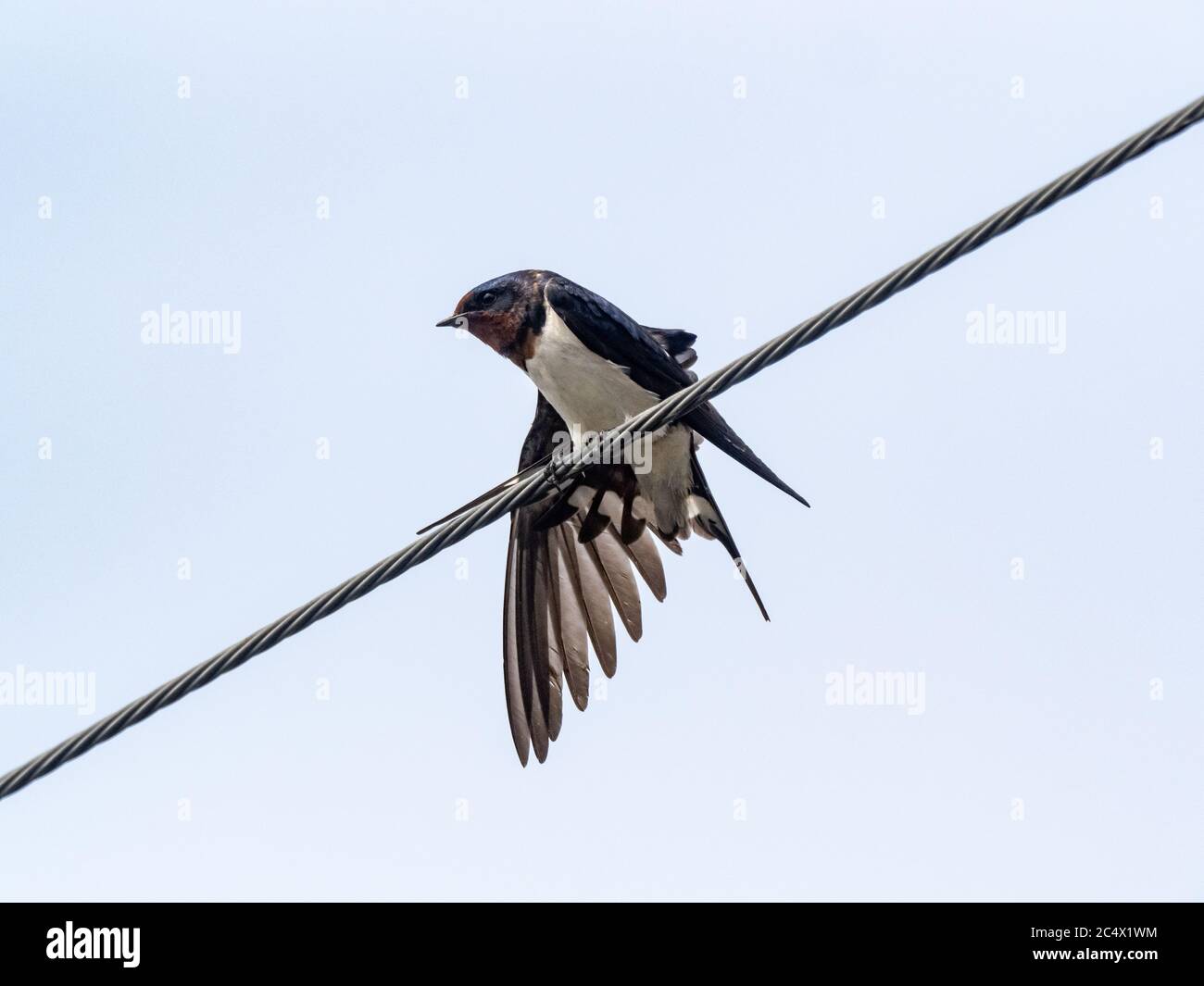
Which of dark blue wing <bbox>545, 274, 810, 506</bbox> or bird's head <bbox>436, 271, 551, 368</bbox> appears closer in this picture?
dark blue wing <bbox>545, 274, 810, 506</bbox>

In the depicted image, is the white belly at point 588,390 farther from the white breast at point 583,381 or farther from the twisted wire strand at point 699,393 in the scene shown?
the twisted wire strand at point 699,393

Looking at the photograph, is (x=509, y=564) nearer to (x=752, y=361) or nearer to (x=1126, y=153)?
(x=752, y=361)

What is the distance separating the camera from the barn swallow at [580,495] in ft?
23.6

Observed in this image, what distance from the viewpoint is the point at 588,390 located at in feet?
23.6

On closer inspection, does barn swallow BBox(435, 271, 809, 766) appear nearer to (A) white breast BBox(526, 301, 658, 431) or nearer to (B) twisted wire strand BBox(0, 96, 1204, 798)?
(A) white breast BBox(526, 301, 658, 431)

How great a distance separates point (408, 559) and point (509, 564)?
3.40 metres

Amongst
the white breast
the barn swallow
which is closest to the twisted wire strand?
the barn swallow

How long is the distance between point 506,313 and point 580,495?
3.40 ft

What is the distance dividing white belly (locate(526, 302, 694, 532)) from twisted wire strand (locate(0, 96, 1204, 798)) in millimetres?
2551

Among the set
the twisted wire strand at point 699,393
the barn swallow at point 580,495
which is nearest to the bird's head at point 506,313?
the barn swallow at point 580,495

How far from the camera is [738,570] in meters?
7.22

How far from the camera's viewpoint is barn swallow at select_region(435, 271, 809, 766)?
7.20 m

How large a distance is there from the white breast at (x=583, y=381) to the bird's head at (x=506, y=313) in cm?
10

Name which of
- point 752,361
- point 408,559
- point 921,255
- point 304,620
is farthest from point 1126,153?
point 304,620
